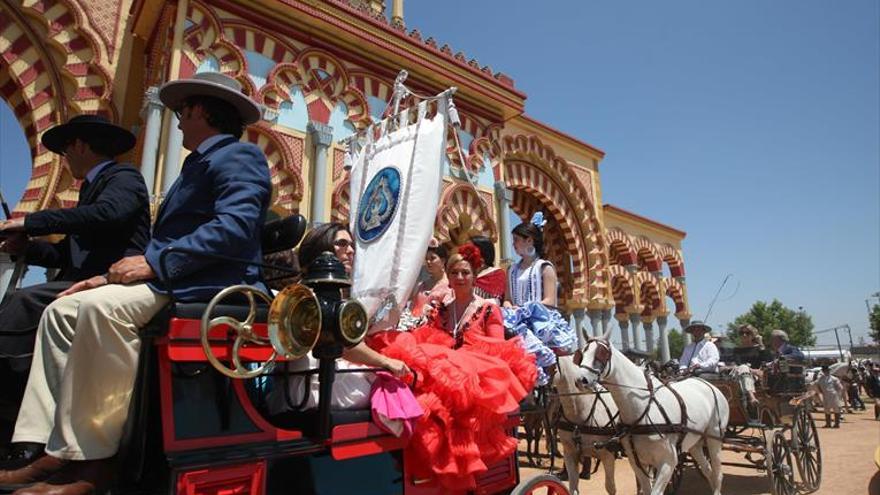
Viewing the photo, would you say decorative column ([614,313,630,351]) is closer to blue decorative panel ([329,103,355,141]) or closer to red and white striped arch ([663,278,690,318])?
red and white striped arch ([663,278,690,318])

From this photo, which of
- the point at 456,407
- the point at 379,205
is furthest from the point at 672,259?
the point at 456,407

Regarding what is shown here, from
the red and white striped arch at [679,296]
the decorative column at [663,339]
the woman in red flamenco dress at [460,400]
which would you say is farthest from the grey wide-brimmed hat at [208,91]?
the red and white striped arch at [679,296]

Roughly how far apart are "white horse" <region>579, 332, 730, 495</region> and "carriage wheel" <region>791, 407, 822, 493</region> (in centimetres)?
174

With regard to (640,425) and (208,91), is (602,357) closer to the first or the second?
(640,425)

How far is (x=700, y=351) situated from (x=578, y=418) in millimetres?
3827

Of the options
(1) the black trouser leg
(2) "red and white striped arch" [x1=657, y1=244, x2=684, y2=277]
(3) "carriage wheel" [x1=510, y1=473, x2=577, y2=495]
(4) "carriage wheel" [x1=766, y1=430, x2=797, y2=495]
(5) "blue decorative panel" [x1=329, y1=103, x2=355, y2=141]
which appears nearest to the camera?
(1) the black trouser leg

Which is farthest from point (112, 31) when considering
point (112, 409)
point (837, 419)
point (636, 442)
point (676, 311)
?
point (676, 311)

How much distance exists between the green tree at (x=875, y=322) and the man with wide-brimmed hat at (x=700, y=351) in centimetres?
3920

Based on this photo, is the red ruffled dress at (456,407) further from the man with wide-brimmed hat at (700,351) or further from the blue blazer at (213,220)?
the man with wide-brimmed hat at (700,351)

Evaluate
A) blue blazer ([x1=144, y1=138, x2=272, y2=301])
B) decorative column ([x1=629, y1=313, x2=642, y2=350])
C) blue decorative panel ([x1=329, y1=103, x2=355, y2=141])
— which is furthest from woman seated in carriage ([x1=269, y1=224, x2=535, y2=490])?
decorative column ([x1=629, y1=313, x2=642, y2=350])

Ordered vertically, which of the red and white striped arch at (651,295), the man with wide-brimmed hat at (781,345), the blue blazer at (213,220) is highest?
the red and white striped arch at (651,295)

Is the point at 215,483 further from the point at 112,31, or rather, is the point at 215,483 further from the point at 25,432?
the point at 112,31

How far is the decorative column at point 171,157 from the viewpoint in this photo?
6.36 metres

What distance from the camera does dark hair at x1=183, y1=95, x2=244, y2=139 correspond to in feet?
6.15
